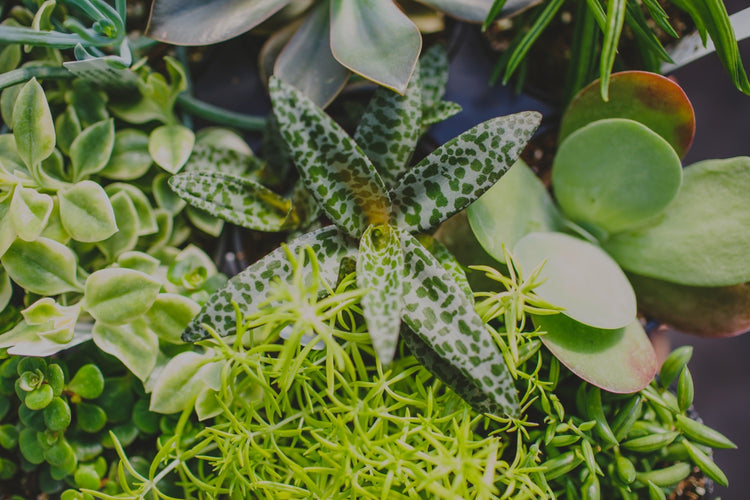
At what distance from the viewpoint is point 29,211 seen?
0.56 metres

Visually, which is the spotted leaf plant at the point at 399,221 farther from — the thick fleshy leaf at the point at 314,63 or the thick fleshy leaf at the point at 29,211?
the thick fleshy leaf at the point at 29,211

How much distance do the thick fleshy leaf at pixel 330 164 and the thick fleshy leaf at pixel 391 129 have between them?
48 millimetres

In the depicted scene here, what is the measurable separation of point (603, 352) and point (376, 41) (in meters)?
0.44

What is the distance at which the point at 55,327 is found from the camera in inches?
22.1

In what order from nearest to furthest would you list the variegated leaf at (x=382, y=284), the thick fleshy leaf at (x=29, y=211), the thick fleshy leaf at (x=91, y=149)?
the variegated leaf at (x=382, y=284), the thick fleshy leaf at (x=29, y=211), the thick fleshy leaf at (x=91, y=149)

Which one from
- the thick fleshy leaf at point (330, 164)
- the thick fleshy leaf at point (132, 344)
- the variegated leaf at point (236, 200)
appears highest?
the thick fleshy leaf at point (330, 164)

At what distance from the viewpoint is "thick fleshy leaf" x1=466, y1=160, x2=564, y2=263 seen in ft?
1.97

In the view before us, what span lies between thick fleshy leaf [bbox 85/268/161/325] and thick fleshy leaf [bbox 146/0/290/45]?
28cm

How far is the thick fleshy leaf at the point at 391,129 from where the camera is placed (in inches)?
23.1

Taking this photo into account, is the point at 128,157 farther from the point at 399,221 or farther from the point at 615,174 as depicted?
the point at 615,174

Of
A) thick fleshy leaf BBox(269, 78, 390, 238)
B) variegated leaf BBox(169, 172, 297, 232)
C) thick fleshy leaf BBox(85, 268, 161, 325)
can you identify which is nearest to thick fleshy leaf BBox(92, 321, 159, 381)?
thick fleshy leaf BBox(85, 268, 161, 325)

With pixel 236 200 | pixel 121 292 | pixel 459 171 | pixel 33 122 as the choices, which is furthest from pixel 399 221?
pixel 33 122

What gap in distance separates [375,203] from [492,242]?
0.14 m

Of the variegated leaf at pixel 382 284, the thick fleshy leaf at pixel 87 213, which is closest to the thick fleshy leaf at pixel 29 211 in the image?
the thick fleshy leaf at pixel 87 213
